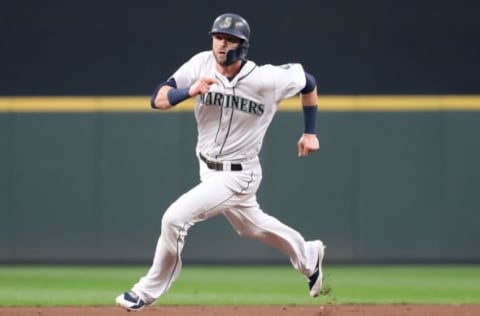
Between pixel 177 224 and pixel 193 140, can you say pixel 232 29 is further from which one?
pixel 193 140

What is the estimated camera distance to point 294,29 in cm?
1097

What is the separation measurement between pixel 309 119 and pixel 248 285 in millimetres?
2839

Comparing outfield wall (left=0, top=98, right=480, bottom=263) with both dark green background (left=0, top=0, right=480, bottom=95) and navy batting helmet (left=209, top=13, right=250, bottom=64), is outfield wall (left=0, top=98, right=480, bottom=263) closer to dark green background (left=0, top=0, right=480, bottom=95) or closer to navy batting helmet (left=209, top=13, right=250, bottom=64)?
dark green background (left=0, top=0, right=480, bottom=95)

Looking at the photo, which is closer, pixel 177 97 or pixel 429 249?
pixel 177 97

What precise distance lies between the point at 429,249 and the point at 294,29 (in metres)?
2.40

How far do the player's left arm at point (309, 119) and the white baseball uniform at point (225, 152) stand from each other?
0.12m

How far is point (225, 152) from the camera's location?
21.3 feet

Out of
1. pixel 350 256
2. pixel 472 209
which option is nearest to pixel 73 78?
pixel 350 256

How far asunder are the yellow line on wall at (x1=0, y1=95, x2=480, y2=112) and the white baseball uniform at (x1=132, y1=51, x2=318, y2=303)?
13.7 ft

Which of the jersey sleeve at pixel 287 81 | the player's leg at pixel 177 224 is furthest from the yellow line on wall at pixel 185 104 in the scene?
the player's leg at pixel 177 224

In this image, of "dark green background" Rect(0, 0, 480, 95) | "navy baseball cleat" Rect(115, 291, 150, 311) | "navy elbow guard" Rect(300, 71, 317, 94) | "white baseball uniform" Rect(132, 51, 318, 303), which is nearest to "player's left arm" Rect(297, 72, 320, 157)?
"navy elbow guard" Rect(300, 71, 317, 94)

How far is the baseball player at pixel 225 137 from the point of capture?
625 centimetres

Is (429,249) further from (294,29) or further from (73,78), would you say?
(73,78)

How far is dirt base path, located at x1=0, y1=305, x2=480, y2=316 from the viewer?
23.9ft
